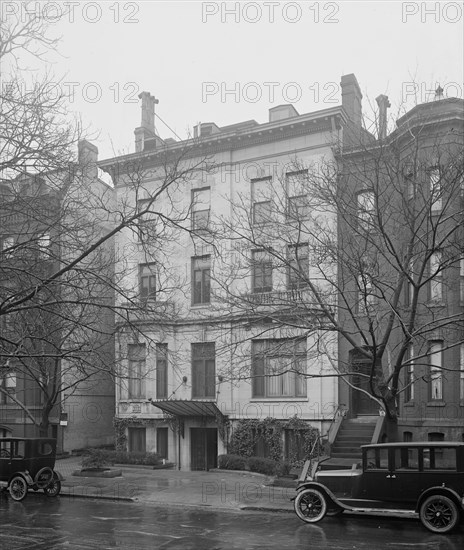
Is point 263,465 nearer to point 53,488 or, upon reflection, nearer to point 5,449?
point 53,488

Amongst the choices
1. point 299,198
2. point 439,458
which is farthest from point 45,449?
point 439,458

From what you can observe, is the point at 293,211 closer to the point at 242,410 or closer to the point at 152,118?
the point at 242,410

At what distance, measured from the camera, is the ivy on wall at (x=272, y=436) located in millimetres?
26323

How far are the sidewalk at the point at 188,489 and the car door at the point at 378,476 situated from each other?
3169 millimetres

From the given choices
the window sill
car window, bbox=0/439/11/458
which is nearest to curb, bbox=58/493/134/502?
car window, bbox=0/439/11/458

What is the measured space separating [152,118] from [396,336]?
1829 centimetres

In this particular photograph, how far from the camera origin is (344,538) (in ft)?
44.2

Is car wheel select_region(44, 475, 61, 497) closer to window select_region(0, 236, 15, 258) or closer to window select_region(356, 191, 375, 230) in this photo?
window select_region(0, 236, 15, 258)

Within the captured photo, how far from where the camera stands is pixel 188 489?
21.8 metres

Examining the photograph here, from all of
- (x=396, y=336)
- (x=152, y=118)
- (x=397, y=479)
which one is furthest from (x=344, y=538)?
(x=152, y=118)

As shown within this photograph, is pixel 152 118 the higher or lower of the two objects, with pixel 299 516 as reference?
higher

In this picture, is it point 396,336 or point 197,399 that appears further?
point 197,399

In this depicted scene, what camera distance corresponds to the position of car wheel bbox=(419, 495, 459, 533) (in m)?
13.8

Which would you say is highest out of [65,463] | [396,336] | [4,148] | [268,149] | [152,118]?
[152,118]
